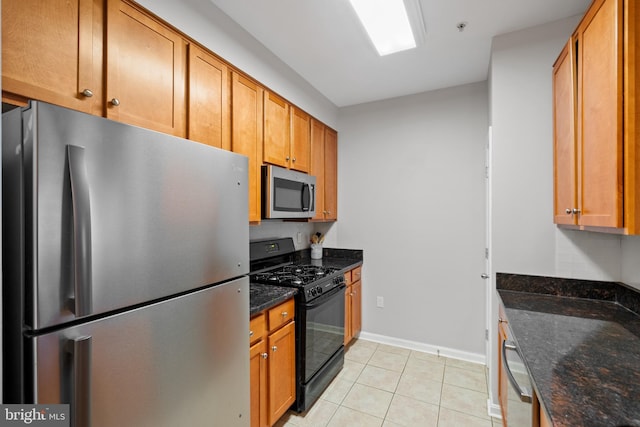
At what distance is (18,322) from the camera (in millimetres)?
782

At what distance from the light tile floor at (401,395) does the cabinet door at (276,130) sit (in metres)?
1.92

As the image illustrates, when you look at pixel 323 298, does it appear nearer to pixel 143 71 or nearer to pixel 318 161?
pixel 318 161

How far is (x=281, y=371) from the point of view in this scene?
6.32 feet

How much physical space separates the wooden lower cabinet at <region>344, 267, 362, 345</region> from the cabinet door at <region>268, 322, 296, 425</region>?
3.18 feet

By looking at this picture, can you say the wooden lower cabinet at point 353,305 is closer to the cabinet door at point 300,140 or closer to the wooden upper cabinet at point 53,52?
the cabinet door at point 300,140

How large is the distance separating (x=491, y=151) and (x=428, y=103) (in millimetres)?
1196

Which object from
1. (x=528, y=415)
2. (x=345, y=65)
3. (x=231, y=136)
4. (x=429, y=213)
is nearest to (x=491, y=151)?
(x=429, y=213)

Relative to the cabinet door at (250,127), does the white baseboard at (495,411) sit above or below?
below

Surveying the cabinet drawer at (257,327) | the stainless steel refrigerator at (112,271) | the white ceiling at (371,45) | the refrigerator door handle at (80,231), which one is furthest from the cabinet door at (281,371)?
the white ceiling at (371,45)

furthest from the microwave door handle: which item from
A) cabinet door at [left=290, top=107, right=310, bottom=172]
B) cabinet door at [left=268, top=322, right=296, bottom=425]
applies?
cabinet door at [left=268, top=322, right=296, bottom=425]

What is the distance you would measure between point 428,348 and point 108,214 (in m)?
3.12

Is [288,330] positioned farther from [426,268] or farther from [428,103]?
[428,103]

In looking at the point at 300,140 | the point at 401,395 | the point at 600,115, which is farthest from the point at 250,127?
the point at 401,395

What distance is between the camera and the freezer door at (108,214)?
769 millimetres
